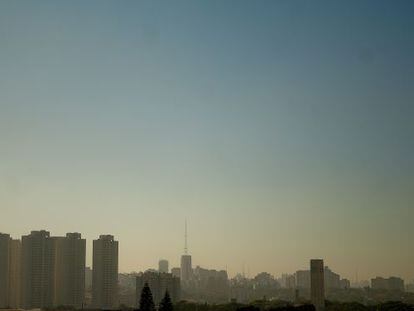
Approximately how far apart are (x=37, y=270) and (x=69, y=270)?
7930 millimetres

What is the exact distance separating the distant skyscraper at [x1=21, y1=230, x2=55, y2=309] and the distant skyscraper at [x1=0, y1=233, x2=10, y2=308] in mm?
3559

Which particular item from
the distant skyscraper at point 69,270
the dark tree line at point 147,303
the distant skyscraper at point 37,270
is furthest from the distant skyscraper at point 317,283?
the distant skyscraper at point 69,270

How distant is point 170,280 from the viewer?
13925 centimetres

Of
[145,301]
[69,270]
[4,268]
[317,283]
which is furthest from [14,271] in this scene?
[145,301]

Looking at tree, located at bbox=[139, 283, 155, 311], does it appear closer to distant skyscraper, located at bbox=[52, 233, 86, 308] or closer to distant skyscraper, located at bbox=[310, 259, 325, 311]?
distant skyscraper, located at bbox=[310, 259, 325, 311]

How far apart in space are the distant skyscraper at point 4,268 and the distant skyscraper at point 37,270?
140 inches

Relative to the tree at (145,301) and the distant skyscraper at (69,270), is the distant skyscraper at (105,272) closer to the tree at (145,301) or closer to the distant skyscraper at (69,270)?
the distant skyscraper at (69,270)

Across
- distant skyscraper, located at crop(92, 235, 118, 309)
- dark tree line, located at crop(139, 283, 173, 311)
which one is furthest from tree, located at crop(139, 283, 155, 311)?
distant skyscraper, located at crop(92, 235, 118, 309)

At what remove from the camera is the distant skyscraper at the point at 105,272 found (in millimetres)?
146625

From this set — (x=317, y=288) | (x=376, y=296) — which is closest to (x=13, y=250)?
(x=317, y=288)

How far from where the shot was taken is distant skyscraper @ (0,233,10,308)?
13462cm

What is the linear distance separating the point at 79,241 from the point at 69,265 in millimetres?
6576

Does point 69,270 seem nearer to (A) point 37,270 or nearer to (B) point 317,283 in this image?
(A) point 37,270

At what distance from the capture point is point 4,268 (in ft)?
457
